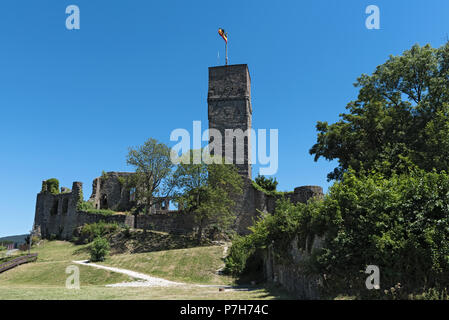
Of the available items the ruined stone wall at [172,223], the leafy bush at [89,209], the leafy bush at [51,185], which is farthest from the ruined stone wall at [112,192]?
the ruined stone wall at [172,223]

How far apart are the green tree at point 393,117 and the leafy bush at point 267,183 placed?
1242cm

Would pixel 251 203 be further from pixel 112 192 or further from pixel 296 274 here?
pixel 296 274

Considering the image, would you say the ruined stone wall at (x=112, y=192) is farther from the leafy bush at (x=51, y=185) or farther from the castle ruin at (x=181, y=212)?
the leafy bush at (x=51, y=185)

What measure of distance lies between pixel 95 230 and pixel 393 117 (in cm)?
2824

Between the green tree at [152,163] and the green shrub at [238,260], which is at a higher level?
the green tree at [152,163]

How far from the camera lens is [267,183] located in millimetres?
36250

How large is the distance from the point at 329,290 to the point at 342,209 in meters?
2.14

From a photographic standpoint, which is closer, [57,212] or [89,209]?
[89,209]

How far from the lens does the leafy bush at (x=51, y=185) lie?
1799 inches

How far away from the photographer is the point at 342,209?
9.05 meters

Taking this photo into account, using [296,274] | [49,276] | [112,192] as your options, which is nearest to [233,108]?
[112,192]

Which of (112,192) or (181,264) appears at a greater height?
(112,192)
